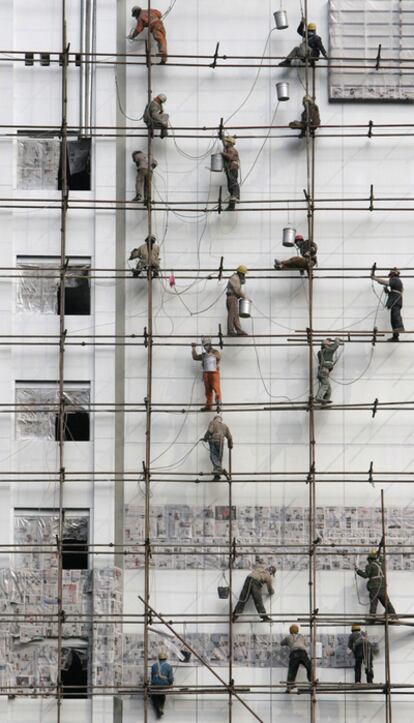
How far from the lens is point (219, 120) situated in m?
34.8

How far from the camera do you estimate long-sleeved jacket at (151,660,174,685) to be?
32.5 meters

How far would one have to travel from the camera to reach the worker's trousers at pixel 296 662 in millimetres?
32625

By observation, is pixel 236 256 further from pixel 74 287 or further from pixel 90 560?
pixel 90 560

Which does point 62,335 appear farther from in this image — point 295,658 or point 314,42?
point 314,42

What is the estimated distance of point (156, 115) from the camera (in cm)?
3419

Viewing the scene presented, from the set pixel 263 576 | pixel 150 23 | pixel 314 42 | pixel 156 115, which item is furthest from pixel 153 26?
pixel 263 576

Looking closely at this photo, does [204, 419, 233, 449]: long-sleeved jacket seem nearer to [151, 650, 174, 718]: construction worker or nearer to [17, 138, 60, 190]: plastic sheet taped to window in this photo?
[151, 650, 174, 718]: construction worker

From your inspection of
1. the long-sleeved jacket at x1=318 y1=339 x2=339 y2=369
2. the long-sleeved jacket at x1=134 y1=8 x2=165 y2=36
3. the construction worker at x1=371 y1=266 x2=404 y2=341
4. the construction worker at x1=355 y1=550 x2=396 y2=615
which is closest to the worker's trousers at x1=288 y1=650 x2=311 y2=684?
the construction worker at x1=355 y1=550 x2=396 y2=615

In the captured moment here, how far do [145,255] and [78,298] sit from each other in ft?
4.84

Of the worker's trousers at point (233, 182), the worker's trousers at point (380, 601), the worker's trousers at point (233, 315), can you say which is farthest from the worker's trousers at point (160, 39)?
the worker's trousers at point (380, 601)

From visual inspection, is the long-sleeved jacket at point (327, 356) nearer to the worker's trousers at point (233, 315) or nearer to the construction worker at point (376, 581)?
the worker's trousers at point (233, 315)

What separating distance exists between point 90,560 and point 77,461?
170cm

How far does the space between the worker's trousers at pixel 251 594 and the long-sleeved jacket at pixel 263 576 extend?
0.06 meters

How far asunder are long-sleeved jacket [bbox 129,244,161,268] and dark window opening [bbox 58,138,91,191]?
5.63 ft
